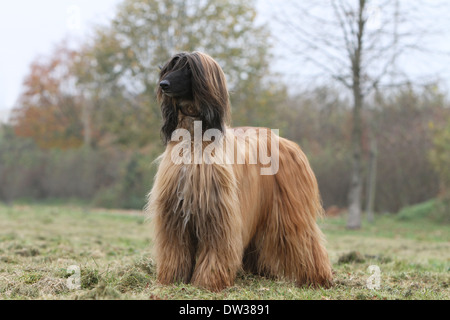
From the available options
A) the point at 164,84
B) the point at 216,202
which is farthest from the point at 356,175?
the point at 164,84

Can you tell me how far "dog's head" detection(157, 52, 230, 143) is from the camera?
3256mm

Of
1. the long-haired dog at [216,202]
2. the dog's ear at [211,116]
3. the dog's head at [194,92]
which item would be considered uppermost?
the dog's head at [194,92]

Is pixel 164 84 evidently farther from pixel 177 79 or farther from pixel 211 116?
pixel 211 116

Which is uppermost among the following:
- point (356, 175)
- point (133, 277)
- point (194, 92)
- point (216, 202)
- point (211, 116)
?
point (194, 92)

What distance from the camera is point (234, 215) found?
3.35 m

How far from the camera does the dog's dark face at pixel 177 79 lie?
322cm

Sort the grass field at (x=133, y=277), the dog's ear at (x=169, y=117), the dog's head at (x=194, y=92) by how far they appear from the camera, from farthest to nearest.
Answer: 1. the dog's ear at (x=169, y=117)
2. the dog's head at (x=194, y=92)
3. the grass field at (x=133, y=277)

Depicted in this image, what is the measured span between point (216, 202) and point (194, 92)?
80cm

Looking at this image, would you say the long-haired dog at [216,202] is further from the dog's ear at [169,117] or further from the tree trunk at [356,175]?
the tree trunk at [356,175]

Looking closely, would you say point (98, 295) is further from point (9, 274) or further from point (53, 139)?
point (53, 139)

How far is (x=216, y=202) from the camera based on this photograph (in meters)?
3.28

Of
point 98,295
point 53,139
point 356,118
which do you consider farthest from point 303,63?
point 53,139

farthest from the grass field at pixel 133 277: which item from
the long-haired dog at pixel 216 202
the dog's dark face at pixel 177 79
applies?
the dog's dark face at pixel 177 79

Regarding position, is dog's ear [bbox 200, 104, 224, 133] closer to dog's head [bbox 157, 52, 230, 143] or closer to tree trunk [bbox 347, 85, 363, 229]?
dog's head [bbox 157, 52, 230, 143]
